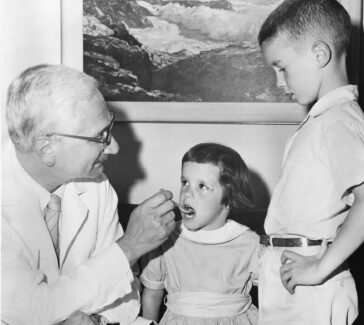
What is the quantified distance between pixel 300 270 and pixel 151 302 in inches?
27.1

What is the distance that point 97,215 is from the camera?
1800mm

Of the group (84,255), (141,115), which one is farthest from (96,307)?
(141,115)

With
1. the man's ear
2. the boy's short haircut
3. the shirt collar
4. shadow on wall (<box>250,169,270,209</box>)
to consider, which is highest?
the boy's short haircut

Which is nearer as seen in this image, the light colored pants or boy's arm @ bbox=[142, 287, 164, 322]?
the light colored pants

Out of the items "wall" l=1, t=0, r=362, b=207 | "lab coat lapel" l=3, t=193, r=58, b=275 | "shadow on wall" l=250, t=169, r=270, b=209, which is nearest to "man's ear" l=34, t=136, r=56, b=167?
"lab coat lapel" l=3, t=193, r=58, b=275

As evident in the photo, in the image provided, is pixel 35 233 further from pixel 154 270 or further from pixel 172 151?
pixel 172 151

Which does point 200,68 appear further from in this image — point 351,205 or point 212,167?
point 351,205

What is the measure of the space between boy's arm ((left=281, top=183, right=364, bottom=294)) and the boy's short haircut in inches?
18.5

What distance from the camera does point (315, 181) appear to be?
152cm

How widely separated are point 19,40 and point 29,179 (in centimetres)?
83

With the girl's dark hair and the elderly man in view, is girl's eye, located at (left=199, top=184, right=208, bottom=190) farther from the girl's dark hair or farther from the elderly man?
the elderly man

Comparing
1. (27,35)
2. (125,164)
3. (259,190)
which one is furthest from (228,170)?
(27,35)

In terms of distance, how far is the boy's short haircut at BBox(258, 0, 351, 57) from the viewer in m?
1.59

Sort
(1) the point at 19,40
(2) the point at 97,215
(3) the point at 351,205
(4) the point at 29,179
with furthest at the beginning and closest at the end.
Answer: (1) the point at 19,40
(2) the point at 97,215
(4) the point at 29,179
(3) the point at 351,205
